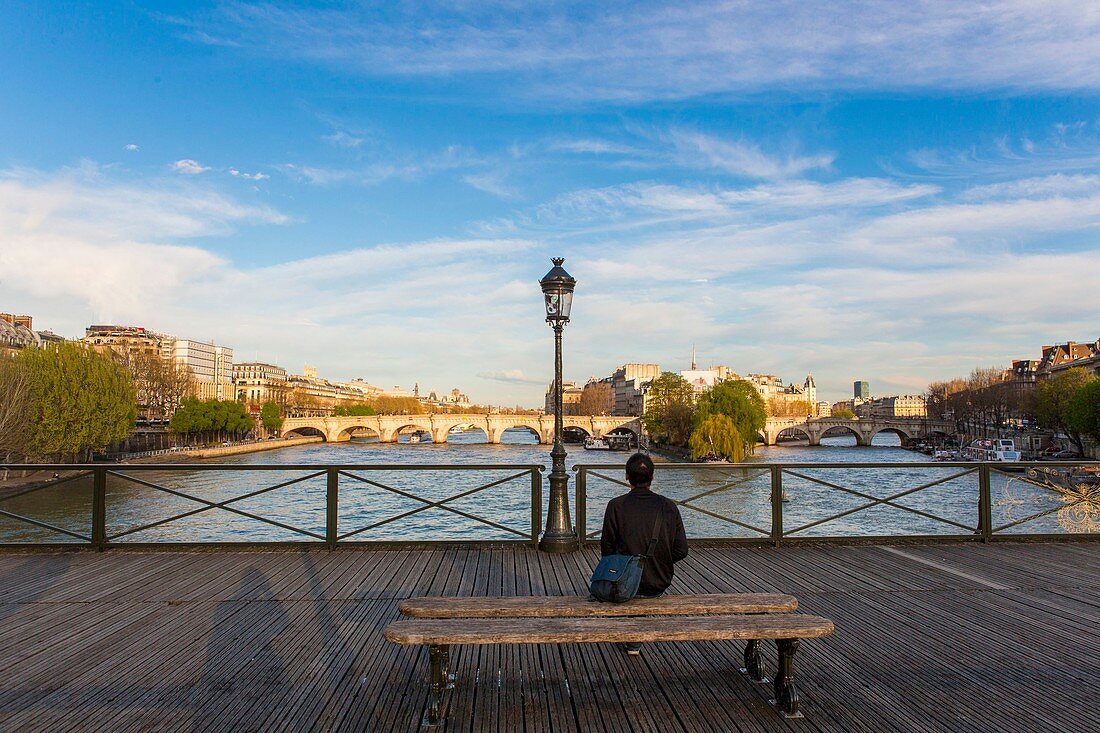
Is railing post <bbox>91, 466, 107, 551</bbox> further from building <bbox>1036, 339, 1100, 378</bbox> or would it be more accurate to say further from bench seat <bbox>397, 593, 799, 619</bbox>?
building <bbox>1036, 339, 1100, 378</bbox>

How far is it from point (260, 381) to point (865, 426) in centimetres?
14070

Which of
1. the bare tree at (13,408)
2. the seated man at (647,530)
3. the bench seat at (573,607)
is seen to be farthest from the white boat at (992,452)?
the bare tree at (13,408)

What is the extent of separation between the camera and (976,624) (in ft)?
19.0

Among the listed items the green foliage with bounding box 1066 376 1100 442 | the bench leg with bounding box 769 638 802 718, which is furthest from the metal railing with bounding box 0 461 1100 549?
the green foliage with bounding box 1066 376 1100 442

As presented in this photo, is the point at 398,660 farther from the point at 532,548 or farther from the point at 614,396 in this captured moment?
the point at 614,396

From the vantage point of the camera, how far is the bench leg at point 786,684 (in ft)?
13.5

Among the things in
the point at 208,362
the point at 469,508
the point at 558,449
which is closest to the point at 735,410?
the point at 469,508

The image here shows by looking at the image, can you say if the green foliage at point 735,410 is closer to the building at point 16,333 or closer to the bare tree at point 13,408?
the bare tree at point 13,408

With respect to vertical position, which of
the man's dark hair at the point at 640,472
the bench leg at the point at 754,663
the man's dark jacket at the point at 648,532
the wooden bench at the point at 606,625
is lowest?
the bench leg at the point at 754,663

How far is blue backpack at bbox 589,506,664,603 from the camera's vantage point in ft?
14.7

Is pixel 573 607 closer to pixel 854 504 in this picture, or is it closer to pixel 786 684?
pixel 786 684

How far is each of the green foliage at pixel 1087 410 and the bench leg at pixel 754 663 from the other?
176 feet

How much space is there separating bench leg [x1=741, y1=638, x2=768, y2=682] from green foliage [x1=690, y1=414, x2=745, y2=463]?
5056 cm

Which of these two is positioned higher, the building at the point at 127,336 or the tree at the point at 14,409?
the building at the point at 127,336
